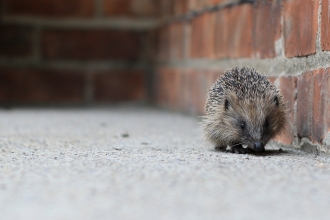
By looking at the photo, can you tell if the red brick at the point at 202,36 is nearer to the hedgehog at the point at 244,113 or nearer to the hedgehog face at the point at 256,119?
the hedgehog at the point at 244,113

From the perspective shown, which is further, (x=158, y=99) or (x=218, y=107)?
(x=158, y=99)

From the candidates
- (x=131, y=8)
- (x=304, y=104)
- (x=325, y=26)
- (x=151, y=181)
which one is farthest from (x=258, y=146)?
(x=131, y=8)

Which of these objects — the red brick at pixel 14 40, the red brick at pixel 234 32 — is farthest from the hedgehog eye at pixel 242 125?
the red brick at pixel 14 40

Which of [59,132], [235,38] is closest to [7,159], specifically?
[59,132]

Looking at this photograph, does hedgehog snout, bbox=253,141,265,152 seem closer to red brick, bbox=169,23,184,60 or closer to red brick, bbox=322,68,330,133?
red brick, bbox=322,68,330,133

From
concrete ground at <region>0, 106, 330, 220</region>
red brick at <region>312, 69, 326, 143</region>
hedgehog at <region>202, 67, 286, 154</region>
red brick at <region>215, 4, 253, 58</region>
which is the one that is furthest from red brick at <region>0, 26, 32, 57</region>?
red brick at <region>312, 69, 326, 143</region>

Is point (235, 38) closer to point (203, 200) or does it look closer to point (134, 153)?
point (134, 153)
